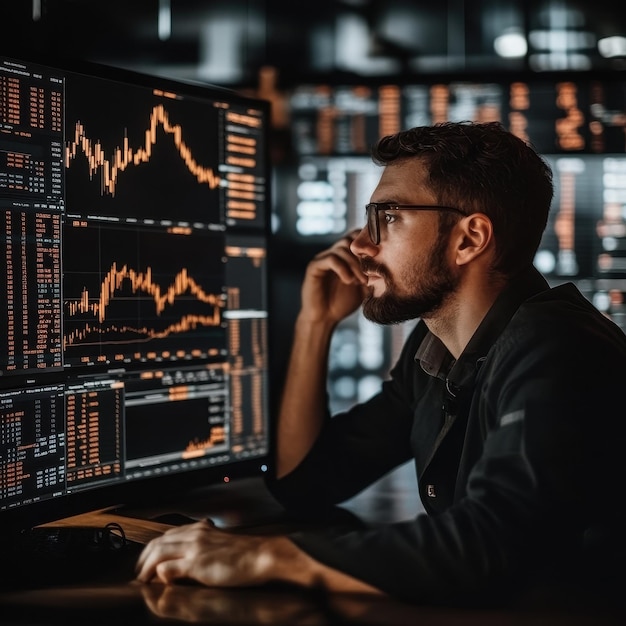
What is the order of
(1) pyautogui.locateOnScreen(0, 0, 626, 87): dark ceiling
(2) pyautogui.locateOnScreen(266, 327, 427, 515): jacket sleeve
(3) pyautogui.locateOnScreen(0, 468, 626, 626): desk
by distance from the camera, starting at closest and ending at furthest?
(3) pyautogui.locateOnScreen(0, 468, 626, 626): desk, (2) pyautogui.locateOnScreen(266, 327, 427, 515): jacket sleeve, (1) pyautogui.locateOnScreen(0, 0, 626, 87): dark ceiling

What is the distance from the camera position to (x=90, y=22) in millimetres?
1935

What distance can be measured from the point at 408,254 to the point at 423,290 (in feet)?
0.20

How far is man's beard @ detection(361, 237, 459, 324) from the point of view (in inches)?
56.8

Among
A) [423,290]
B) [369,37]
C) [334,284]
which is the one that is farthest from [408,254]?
[369,37]

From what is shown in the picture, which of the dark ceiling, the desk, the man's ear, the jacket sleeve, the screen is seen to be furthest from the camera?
the dark ceiling

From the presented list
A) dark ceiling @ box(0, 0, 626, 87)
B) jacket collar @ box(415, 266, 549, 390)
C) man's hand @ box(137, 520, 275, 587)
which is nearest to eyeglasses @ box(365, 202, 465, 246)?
jacket collar @ box(415, 266, 549, 390)

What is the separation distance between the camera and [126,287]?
1447 mm

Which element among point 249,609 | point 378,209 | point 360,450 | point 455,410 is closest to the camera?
point 249,609

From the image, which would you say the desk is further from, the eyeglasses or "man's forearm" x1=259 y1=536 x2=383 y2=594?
the eyeglasses

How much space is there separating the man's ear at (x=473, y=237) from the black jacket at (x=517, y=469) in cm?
7

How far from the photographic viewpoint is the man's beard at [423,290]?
144 cm

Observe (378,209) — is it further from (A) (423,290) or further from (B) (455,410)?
(B) (455,410)

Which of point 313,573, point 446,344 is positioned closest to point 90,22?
point 446,344

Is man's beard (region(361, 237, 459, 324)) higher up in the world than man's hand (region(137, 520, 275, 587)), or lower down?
higher up
